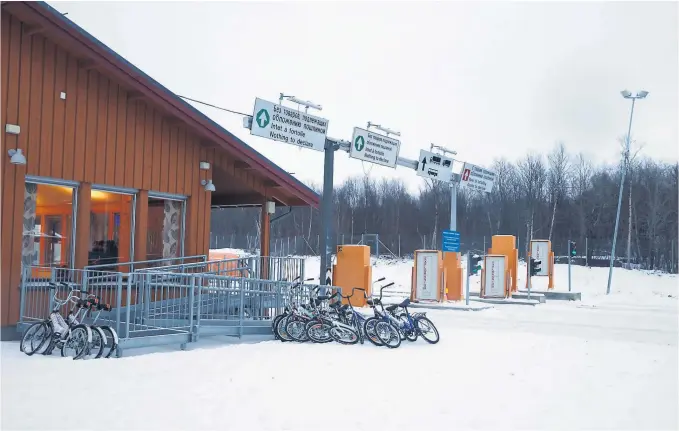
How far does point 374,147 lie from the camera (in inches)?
644

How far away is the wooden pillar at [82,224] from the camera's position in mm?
11148

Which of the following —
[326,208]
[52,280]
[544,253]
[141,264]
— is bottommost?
[52,280]

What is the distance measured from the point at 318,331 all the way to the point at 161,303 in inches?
106

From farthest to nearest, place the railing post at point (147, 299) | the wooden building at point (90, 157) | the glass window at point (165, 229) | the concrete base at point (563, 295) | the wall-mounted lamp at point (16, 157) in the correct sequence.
A: 1. the concrete base at point (563, 295)
2. the glass window at point (165, 229)
3. the railing post at point (147, 299)
4. the wooden building at point (90, 157)
5. the wall-mounted lamp at point (16, 157)

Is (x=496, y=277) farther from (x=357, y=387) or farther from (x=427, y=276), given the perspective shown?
(x=357, y=387)

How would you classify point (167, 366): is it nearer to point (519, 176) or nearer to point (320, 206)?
point (320, 206)

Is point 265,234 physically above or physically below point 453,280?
above

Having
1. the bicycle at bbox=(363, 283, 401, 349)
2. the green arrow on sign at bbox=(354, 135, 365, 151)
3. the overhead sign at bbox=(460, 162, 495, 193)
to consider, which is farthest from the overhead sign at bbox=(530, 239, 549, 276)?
the bicycle at bbox=(363, 283, 401, 349)

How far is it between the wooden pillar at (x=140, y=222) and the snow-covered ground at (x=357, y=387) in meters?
2.49

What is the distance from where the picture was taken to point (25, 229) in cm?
1041

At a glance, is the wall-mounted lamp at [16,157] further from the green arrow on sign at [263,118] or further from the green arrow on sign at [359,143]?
the green arrow on sign at [359,143]

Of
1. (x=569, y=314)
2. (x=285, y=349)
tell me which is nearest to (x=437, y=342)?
(x=285, y=349)

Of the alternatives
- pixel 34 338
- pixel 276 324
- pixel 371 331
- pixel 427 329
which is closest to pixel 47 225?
pixel 34 338

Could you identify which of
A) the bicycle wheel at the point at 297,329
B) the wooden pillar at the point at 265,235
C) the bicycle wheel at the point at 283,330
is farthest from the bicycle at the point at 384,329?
the wooden pillar at the point at 265,235
